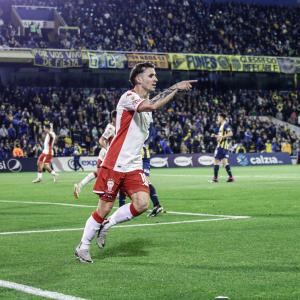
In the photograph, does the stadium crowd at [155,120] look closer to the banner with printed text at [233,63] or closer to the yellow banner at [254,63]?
the banner with printed text at [233,63]

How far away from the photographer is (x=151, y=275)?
7922 millimetres

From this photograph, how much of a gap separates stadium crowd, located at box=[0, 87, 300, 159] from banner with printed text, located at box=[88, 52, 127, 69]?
259cm

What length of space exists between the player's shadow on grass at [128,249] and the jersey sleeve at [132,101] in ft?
6.19

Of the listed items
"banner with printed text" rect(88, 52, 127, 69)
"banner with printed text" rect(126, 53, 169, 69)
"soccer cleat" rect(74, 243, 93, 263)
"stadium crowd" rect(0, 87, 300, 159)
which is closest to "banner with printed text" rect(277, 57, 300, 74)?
"stadium crowd" rect(0, 87, 300, 159)

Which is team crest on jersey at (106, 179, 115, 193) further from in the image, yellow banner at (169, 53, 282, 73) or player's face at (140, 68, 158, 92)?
yellow banner at (169, 53, 282, 73)

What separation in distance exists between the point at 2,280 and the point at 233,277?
2348 millimetres

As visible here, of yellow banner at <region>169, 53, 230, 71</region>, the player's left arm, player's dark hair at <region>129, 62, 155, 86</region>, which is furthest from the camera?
yellow banner at <region>169, 53, 230, 71</region>

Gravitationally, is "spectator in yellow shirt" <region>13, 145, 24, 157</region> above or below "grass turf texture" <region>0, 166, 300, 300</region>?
below

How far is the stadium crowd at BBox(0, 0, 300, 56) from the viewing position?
55844 millimetres

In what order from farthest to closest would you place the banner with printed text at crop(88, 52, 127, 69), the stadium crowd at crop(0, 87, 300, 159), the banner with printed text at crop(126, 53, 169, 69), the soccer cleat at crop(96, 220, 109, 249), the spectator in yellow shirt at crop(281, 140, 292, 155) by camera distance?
the banner with printed text at crop(126, 53, 169, 69)
the spectator in yellow shirt at crop(281, 140, 292, 155)
the banner with printed text at crop(88, 52, 127, 69)
the stadium crowd at crop(0, 87, 300, 159)
the soccer cleat at crop(96, 220, 109, 249)

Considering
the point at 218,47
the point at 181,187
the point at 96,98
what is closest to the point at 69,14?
the point at 96,98

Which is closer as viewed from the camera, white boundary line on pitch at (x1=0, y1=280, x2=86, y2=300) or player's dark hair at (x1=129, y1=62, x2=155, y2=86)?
white boundary line on pitch at (x1=0, y1=280, x2=86, y2=300)

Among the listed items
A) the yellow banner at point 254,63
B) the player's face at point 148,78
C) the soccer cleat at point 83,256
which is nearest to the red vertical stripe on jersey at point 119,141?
the player's face at point 148,78

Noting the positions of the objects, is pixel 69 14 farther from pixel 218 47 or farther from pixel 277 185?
pixel 277 185
